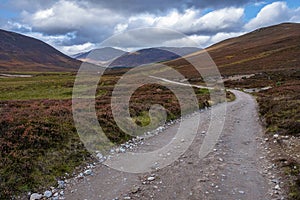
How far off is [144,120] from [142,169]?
8.51 metres

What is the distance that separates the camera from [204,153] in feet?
41.8

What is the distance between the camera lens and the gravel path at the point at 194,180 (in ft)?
28.7

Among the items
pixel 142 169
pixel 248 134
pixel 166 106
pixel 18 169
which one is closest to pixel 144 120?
pixel 166 106

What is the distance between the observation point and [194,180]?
9672mm

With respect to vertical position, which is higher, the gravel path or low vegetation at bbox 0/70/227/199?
low vegetation at bbox 0/70/227/199

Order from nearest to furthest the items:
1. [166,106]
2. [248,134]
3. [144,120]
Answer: [248,134]
[144,120]
[166,106]

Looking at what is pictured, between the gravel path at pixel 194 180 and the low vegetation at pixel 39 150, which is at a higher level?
the low vegetation at pixel 39 150

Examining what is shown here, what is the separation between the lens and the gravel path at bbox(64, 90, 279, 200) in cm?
873

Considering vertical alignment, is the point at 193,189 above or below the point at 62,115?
below

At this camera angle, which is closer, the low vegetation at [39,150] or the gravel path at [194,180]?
the gravel path at [194,180]

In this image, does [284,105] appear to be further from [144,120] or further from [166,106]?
[144,120]

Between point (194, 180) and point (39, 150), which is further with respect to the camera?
point (39, 150)

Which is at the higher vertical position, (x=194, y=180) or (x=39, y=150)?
(x=39, y=150)

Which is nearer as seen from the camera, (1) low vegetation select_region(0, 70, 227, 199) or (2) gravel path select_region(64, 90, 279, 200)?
(2) gravel path select_region(64, 90, 279, 200)
